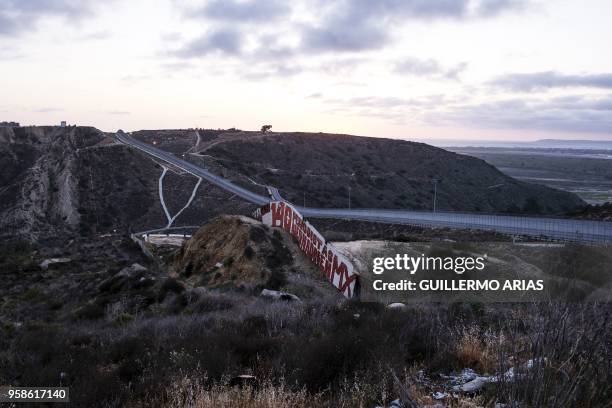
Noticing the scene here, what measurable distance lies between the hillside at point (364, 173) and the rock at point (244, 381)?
81.2m

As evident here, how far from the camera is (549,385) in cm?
416

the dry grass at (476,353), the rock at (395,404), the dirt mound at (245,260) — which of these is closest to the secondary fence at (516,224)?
the dirt mound at (245,260)

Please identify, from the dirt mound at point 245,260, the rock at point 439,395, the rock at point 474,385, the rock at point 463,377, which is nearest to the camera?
the rock at point 439,395

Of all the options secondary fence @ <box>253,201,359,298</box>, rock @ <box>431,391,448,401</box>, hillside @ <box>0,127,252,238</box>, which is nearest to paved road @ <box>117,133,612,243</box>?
secondary fence @ <box>253,201,359,298</box>

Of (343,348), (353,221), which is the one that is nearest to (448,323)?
(343,348)

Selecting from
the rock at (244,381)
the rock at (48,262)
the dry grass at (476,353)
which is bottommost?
the rock at (48,262)

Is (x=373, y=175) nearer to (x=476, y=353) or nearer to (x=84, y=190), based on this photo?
(x=84, y=190)

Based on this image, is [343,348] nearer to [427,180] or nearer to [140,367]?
[140,367]

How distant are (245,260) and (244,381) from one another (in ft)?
60.5

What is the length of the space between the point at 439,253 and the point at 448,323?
10.6 m

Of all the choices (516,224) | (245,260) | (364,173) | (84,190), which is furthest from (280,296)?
(364,173)

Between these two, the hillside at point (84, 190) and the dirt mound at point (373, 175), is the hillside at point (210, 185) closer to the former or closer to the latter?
the hillside at point (84, 190)

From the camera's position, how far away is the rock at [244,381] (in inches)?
253

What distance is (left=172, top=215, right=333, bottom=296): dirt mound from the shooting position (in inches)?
857
